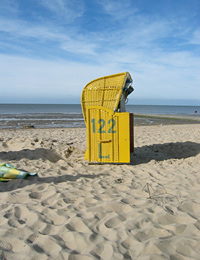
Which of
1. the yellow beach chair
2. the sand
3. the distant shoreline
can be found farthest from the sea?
the sand

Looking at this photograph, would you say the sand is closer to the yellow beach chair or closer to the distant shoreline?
the yellow beach chair

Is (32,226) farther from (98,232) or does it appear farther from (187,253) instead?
(187,253)

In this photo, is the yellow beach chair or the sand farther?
the yellow beach chair

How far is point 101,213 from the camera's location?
292cm

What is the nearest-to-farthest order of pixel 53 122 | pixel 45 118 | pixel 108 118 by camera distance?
pixel 108 118
pixel 53 122
pixel 45 118

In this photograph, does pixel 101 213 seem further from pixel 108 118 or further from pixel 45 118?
pixel 45 118

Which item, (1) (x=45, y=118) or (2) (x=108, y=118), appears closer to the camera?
(2) (x=108, y=118)

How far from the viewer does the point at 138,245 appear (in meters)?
Result: 2.29

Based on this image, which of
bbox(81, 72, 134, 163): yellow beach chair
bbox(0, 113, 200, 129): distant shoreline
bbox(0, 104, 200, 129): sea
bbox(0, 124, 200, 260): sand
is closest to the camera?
bbox(0, 124, 200, 260): sand

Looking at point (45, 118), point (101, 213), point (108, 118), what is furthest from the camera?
point (45, 118)

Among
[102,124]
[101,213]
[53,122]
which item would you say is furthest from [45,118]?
[101,213]

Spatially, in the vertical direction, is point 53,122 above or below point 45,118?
below

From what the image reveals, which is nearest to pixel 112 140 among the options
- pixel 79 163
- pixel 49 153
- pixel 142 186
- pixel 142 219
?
pixel 79 163

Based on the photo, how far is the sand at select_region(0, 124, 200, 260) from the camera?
2.22 metres
